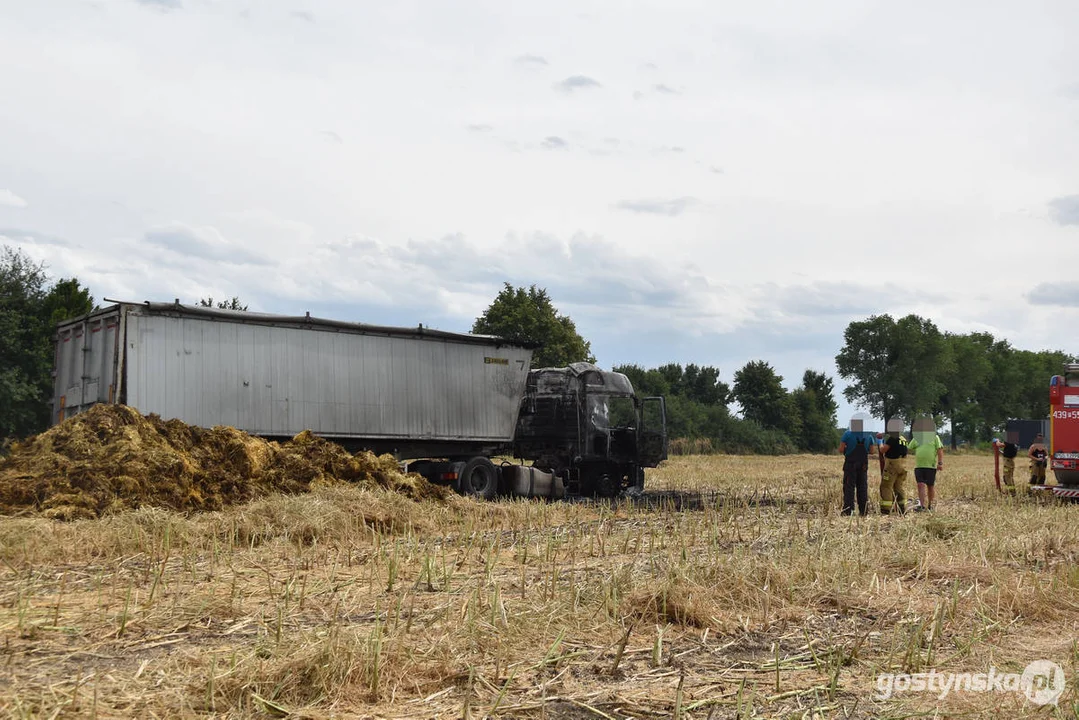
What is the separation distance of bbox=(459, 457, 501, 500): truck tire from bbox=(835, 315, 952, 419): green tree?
7963 cm

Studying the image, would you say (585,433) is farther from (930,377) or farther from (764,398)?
(930,377)

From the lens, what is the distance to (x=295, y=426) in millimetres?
17594

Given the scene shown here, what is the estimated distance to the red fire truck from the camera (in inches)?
810

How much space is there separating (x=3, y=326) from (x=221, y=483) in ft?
104

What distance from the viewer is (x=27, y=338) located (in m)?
41.8

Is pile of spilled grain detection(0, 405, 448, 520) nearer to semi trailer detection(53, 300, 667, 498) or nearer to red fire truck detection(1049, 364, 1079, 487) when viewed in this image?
semi trailer detection(53, 300, 667, 498)

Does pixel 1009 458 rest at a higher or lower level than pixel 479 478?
higher

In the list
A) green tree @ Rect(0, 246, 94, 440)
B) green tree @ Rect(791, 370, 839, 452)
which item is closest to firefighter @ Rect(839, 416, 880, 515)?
green tree @ Rect(0, 246, 94, 440)

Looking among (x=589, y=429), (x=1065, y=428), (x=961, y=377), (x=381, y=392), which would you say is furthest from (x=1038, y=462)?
(x=961, y=377)

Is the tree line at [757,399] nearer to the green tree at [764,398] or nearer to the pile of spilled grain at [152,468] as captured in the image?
the green tree at [764,398]

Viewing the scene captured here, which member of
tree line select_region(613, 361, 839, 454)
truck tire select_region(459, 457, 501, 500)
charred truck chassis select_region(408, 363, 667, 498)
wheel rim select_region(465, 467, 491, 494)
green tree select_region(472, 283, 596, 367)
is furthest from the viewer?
tree line select_region(613, 361, 839, 454)

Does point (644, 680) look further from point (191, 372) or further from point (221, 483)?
point (191, 372)

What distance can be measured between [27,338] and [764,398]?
61.6m

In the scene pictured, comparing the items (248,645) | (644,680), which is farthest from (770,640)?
(248,645)
